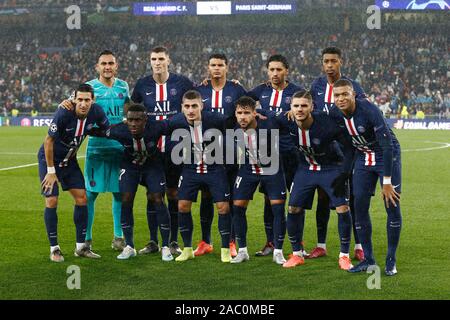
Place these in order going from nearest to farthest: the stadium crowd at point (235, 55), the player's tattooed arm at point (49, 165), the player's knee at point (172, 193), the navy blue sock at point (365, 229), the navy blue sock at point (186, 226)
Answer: the navy blue sock at point (365, 229) → the player's tattooed arm at point (49, 165) → the navy blue sock at point (186, 226) → the player's knee at point (172, 193) → the stadium crowd at point (235, 55)

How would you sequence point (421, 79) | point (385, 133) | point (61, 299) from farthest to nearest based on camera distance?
point (421, 79) < point (385, 133) < point (61, 299)

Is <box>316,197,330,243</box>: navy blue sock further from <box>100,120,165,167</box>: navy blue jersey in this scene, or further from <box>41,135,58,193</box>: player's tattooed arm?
<box>41,135,58,193</box>: player's tattooed arm

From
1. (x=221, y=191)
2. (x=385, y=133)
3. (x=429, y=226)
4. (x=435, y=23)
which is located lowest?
(x=429, y=226)

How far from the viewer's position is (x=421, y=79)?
41.2 m

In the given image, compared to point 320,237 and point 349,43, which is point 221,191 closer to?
point 320,237

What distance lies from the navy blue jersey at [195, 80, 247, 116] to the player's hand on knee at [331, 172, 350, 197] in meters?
1.46

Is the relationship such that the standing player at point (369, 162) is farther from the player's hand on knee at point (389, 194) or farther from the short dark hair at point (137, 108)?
the short dark hair at point (137, 108)

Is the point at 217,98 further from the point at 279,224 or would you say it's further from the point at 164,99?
the point at 279,224

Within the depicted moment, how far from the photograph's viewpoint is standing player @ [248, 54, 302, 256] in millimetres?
8250

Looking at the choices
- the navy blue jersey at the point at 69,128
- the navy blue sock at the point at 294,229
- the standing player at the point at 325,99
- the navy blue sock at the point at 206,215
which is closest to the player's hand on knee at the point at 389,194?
the navy blue sock at the point at 294,229

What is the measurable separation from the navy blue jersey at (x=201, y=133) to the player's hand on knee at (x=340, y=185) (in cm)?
123

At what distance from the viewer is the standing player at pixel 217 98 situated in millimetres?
8312
